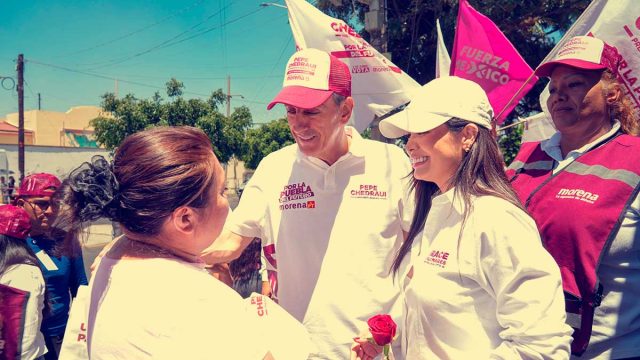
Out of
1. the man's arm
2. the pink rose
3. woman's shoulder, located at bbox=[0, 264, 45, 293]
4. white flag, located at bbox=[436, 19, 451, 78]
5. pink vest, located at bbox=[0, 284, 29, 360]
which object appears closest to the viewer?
the pink rose

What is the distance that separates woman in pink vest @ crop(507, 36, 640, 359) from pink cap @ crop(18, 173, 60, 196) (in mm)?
3407

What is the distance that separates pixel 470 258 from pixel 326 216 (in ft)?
2.95

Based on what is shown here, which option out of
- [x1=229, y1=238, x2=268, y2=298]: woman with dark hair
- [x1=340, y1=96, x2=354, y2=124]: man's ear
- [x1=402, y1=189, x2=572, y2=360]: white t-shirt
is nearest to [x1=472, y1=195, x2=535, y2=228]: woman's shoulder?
[x1=402, y1=189, x2=572, y2=360]: white t-shirt

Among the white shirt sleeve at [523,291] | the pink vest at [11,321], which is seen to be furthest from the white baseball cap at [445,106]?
the pink vest at [11,321]

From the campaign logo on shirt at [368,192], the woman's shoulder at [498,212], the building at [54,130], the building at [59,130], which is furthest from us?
the building at [54,130]

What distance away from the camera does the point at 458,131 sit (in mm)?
1796

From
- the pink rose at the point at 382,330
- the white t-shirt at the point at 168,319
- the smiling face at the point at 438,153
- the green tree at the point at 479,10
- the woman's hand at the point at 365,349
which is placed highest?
the green tree at the point at 479,10

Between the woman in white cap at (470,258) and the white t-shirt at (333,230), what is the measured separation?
1.06ft

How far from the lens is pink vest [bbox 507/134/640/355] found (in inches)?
77.4

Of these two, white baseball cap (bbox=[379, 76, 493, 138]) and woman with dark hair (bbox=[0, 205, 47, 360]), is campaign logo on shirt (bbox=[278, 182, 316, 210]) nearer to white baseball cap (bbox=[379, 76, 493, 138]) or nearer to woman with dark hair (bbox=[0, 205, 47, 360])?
white baseball cap (bbox=[379, 76, 493, 138])

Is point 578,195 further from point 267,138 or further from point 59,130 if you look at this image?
point 59,130

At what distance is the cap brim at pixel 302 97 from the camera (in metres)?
2.31

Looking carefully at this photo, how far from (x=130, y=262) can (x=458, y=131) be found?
1.18 meters

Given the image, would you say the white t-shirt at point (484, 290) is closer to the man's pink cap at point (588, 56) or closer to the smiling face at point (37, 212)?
the man's pink cap at point (588, 56)
